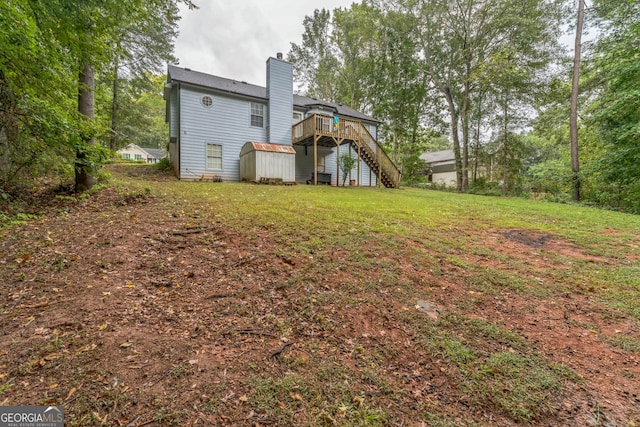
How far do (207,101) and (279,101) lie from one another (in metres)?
3.62

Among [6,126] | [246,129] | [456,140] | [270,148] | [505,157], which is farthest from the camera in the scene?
[456,140]

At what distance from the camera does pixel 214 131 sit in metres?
12.4

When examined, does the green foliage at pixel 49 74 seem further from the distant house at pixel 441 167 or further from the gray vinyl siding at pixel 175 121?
the distant house at pixel 441 167

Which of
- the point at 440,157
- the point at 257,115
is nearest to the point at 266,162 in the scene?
the point at 257,115

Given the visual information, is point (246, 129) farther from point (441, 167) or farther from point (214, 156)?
point (441, 167)

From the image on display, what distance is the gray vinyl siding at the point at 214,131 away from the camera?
38.4ft

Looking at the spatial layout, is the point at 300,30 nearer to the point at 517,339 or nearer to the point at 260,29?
the point at 260,29

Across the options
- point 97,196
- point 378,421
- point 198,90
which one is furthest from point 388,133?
point 378,421

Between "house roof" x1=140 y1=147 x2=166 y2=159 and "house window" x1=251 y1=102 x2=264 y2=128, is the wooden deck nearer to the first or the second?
"house window" x1=251 y1=102 x2=264 y2=128

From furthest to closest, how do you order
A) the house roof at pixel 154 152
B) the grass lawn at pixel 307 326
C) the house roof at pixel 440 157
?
1. the house roof at pixel 154 152
2. the house roof at pixel 440 157
3. the grass lawn at pixel 307 326

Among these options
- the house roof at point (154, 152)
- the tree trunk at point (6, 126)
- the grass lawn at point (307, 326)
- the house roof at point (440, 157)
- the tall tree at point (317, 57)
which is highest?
the tall tree at point (317, 57)

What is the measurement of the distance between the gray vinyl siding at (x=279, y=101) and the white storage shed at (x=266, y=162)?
1766mm

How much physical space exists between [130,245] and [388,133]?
882 inches

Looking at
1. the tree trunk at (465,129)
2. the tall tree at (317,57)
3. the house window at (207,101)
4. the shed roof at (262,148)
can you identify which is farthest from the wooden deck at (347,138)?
the tall tree at (317,57)
